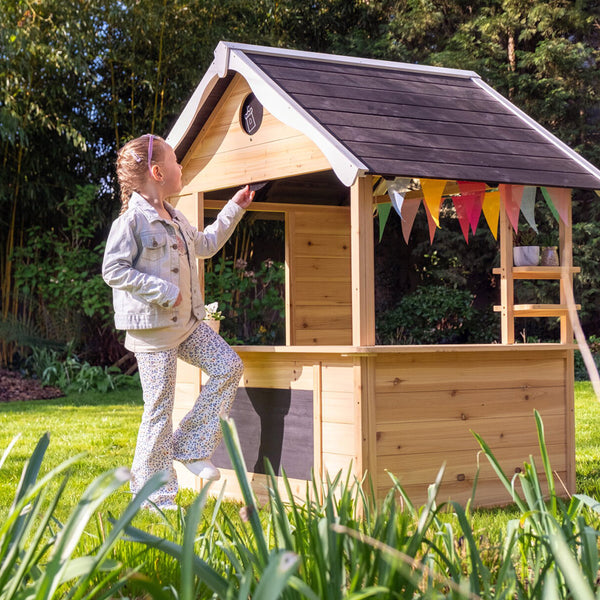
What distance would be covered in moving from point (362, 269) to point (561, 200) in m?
1.22

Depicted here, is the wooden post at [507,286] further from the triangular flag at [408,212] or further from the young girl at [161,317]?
the young girl at [161,317]

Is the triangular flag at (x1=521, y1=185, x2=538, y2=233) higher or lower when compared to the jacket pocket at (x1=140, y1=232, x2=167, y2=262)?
higher

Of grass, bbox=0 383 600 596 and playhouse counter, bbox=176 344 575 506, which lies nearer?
grass, bbox=0 383 600 596

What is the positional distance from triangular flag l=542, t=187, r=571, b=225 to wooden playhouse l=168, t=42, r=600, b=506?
13mm

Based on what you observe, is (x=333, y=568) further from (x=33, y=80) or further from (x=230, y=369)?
(x=33, y=80)

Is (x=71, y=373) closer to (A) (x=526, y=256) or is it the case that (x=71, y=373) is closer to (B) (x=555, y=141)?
(A) (x=526, y=256)

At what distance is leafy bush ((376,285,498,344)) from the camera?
12.4 m

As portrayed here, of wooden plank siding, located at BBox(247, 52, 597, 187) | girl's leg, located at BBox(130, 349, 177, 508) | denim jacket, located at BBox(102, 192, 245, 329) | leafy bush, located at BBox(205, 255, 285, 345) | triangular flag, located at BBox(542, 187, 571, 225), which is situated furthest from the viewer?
leafy bush, located at BBox(205, 255, 285, 345)

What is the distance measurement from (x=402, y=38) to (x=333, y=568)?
1386cm

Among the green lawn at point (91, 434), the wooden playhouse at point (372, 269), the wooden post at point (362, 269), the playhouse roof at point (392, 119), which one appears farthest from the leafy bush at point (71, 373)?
the wooden post at point (362, 269)

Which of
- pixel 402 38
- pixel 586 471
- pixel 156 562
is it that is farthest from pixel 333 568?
pixel 402 38

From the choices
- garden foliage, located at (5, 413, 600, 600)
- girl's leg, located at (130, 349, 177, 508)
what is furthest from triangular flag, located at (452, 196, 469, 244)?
garden foliage, located at (5, 413, 600, 600)

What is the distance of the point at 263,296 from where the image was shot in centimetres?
1165

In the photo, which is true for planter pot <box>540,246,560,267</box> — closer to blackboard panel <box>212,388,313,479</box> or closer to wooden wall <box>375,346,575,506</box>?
wooden wall <box>375,346,575,506</box>
